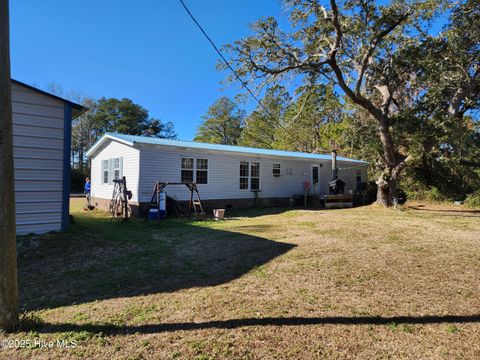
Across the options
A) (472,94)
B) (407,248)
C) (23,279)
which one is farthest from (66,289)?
(472,94)

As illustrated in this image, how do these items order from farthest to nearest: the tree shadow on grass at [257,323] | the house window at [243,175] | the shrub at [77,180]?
1. the shrub at [77,180]
2. the house window at [243,175]
3. the tree shadow on grass at [257,323]

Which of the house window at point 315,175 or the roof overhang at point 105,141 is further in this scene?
the house window at point 315,175

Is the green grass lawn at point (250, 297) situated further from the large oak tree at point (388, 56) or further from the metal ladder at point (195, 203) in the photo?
the large oak tree at point (388, 56)

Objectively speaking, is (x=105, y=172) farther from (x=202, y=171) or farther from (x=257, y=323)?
(x=257, y=323)

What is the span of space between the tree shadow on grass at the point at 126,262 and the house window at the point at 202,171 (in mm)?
5075

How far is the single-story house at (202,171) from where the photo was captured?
11242 mm

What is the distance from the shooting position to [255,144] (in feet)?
122

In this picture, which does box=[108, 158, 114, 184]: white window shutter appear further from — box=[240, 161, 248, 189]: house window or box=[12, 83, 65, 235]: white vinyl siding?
box=[12, 83, 65, 235]: white vinyl siding

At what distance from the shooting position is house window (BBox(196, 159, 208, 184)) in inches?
499

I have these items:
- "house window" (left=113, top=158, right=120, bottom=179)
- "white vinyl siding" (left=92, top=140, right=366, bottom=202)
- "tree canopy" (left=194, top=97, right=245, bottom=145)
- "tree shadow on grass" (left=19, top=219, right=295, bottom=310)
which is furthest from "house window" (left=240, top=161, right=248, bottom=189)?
"tree canopy" (left=194, top=97, right=245, bottom=145)

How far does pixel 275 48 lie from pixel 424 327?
37.7 ft

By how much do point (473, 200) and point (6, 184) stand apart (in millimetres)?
19034

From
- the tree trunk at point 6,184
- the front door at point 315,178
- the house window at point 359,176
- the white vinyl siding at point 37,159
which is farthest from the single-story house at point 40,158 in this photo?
the house window at point 359,176

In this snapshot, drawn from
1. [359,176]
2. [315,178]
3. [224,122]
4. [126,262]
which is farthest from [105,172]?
[224,122]
